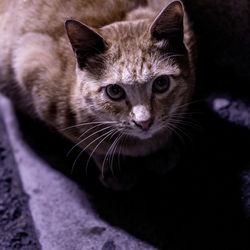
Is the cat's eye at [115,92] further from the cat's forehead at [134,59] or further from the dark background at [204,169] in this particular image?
the dark background at [204,169]

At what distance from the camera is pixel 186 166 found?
1762mm

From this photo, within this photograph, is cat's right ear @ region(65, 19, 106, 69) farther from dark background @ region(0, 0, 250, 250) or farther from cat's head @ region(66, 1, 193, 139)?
dark background @ region(0, 0, 250, 250)

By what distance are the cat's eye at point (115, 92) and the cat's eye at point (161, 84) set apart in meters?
0.12

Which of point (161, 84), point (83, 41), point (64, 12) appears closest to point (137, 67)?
point (161, 84)

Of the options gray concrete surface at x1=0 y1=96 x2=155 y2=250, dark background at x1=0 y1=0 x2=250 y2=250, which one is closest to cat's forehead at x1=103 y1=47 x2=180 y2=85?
dark background at x1=0 y1=0 x2=250 y2=250

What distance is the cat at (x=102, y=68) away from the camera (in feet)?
4.25

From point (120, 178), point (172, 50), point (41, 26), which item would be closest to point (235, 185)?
point (120, 178)

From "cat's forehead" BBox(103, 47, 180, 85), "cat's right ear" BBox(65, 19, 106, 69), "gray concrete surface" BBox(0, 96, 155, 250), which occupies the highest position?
"cat's right ear" BBox(65, 19, 106, 69)

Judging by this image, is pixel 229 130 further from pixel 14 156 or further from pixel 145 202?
pixel 14 156

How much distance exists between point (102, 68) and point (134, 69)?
5.5 inches

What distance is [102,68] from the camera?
1.35m

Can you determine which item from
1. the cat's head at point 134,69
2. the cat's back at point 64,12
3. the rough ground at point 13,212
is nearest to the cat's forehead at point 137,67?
the cat's head at point 134,69

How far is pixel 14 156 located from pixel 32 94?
47cm

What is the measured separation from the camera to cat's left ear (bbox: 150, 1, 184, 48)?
1.23 meters
